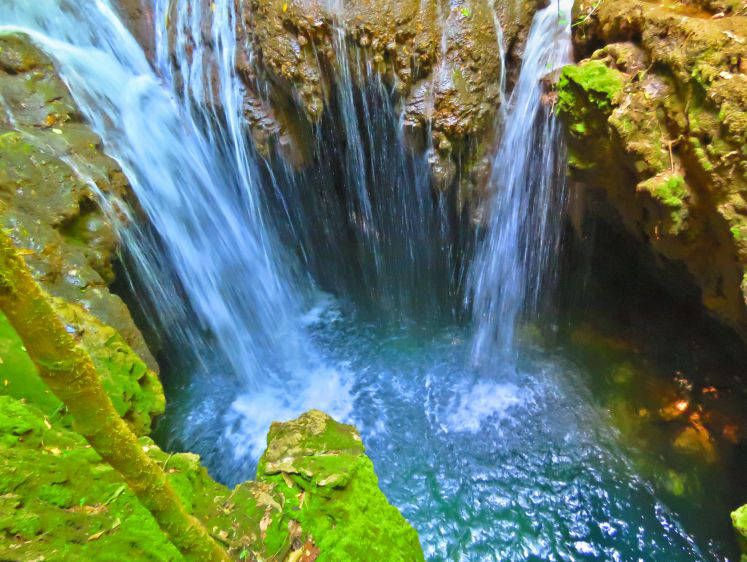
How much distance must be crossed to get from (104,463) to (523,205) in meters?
4.95

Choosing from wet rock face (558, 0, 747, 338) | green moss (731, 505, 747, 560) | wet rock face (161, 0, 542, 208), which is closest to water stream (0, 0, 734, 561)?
wet rock face (161, 0, 542, 208)

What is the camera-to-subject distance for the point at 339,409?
5672 millimetres

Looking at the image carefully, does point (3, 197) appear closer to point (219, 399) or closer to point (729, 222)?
point (219, 399)

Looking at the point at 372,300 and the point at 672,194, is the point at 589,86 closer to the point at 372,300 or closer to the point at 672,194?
the point at 672,194

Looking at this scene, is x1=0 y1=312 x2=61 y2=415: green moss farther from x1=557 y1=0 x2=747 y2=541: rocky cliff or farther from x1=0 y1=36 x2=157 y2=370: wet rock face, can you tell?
x1=557 y1=0 x2=747 y2=541: rocky cliff

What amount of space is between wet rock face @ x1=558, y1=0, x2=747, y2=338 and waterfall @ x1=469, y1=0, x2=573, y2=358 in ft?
1.62

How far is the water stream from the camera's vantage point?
180 inches

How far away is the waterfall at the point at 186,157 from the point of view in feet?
19.2

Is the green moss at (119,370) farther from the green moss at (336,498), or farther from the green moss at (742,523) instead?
the green moss at (742,523)

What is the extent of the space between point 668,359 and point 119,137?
23.9 ft

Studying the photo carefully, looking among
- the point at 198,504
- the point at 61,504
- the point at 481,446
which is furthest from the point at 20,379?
the point at 481,446

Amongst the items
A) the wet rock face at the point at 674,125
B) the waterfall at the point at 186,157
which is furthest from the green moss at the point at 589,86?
the waterfall at the point at 186,157

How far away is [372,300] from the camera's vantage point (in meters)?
7.34

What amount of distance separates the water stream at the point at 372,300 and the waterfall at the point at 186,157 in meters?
0.03
